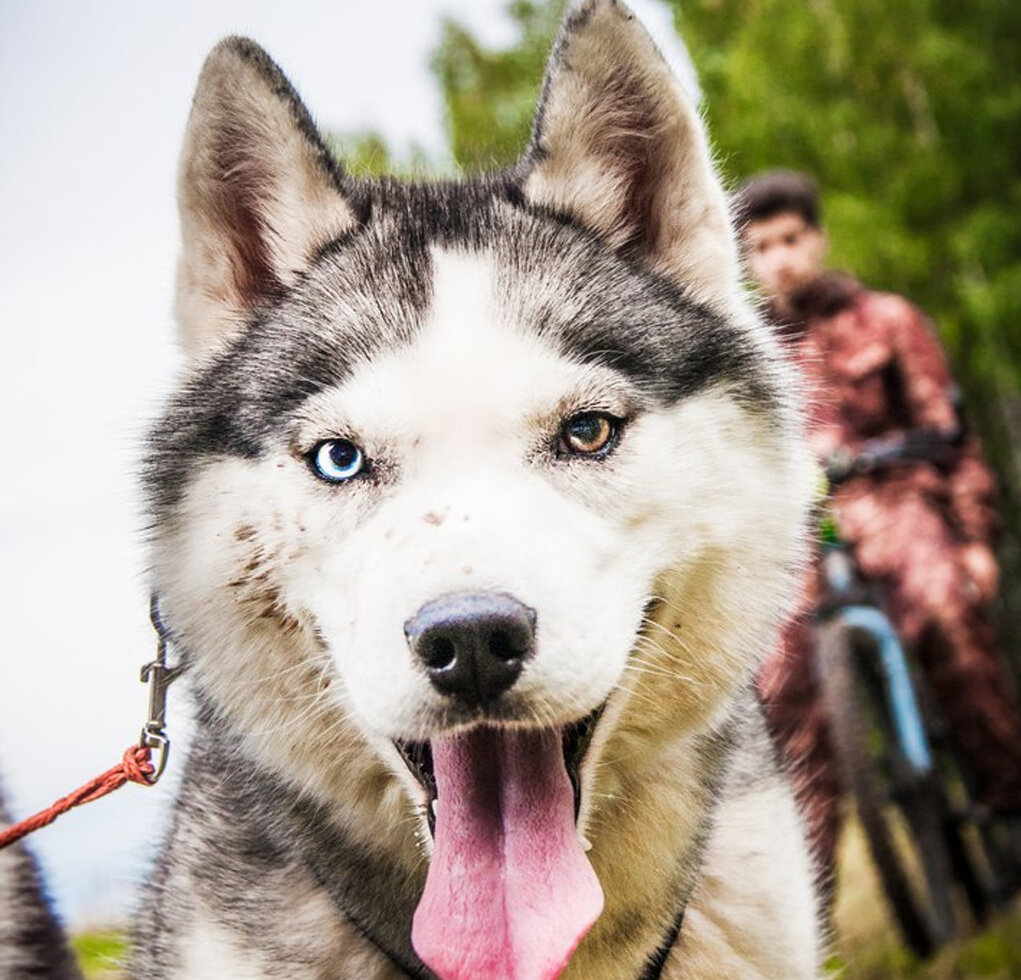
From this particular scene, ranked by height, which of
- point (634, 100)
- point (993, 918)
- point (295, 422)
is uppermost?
point (634, 100)

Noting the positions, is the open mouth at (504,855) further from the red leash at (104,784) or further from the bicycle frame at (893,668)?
the bicycle frame at (893,668)

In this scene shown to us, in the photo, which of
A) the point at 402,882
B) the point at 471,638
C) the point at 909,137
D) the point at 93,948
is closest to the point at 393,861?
the point at 402,882

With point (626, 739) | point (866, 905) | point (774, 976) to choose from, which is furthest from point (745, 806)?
point (866, 905)

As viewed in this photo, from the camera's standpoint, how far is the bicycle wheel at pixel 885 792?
402cm

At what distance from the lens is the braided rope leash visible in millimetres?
1938

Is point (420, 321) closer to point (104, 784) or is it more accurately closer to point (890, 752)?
point (104, 784)

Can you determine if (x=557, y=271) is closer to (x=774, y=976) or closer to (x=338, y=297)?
(x=338, y=297)

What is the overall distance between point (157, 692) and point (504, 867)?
2.46ft

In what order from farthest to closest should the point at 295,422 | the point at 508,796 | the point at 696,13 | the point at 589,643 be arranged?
1. the point at 696,13
2. the point at 295,422
3. the point at 508,796
4. the point at 589,643

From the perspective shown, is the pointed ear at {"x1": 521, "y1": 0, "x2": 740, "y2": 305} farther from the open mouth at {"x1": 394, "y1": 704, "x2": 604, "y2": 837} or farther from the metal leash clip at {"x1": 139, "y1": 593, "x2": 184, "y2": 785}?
the metal leash clip at {"x1": 139, "y1": 593, "x2": 184, "y2": 785}

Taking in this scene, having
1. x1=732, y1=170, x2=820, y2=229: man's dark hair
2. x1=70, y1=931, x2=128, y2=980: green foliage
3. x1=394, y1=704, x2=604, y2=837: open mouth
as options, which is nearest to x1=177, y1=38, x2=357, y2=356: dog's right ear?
x1=394, y1=704, x2=604, y2=837: open mouth

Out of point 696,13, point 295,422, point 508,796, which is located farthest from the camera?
point 696,13

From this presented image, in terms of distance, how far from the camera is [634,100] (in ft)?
6.75

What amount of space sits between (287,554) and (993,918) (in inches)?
160
